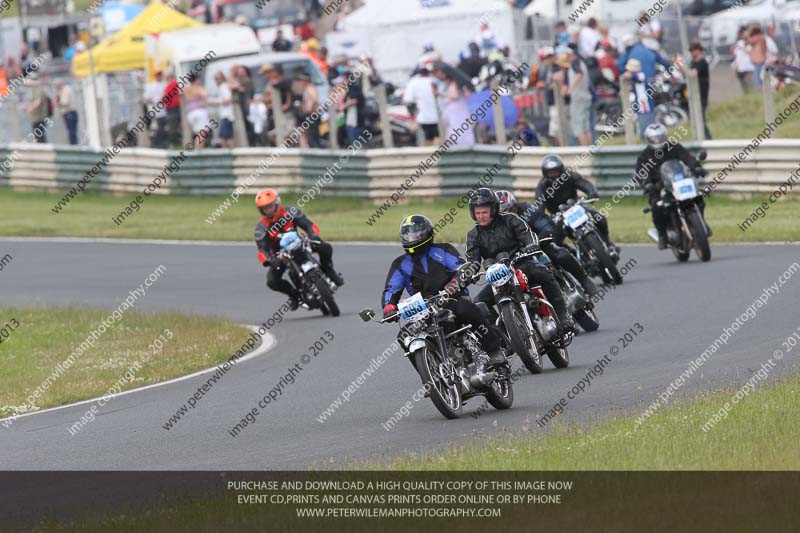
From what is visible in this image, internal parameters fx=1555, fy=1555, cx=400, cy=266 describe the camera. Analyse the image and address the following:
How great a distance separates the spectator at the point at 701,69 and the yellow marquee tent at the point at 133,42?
15.5 meters

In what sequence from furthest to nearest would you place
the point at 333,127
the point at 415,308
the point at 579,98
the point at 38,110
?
the point at 38,110, the point at 333,127, the point at 579,98, the point at 415,308

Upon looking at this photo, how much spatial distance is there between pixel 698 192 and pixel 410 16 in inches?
715

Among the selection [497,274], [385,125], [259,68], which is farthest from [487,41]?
[497,274]

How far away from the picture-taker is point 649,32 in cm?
2842

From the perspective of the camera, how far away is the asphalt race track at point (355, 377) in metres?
10.8

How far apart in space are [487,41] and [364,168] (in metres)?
5.53

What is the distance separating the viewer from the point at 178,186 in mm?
32719

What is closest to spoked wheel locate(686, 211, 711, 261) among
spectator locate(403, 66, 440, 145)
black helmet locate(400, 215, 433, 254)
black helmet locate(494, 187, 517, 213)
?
black helmet locate(494, 187, 517, 213)

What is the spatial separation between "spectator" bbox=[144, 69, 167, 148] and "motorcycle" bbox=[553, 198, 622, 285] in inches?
723

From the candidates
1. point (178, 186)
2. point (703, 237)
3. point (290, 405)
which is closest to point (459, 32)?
point (178, 186)

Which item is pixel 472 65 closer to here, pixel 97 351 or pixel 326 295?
pixel 326 295

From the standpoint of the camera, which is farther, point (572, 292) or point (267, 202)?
point (267, 202)

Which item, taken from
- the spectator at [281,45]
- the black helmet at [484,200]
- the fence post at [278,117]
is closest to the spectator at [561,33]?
the fence post at [278,117]

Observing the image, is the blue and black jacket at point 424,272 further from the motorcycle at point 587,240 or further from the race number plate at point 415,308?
the motorcycle at point 587,240
